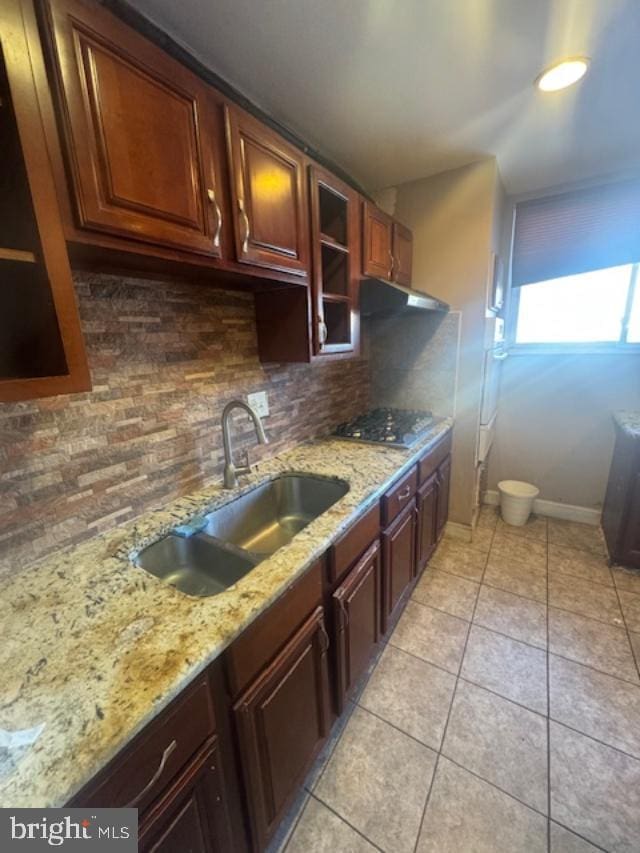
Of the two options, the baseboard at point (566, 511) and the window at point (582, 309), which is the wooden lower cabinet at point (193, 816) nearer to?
the baseboard at point (566, 511)

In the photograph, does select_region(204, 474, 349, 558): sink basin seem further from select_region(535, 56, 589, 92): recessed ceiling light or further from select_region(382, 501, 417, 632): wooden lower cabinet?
select_region(535, 56, 589, 92): recessed ceiling light

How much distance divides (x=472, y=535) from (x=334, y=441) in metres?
1.40

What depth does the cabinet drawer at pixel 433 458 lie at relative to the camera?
1.82m

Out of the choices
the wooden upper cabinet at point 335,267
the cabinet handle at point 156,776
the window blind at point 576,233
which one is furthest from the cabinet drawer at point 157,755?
the window blind at point 576,233

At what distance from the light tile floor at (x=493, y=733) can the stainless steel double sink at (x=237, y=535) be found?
81cm

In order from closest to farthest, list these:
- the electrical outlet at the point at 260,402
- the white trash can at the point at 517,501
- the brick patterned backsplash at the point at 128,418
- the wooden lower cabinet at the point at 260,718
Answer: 1. the wooden lower cabinet at the point at 260,718
2. the brick patterned backsplash at the point at 128,418
3. the electrical outlet at the point at 260,402
4. the white trash can at the point at 517,501

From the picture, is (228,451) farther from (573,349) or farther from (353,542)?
(573,349)

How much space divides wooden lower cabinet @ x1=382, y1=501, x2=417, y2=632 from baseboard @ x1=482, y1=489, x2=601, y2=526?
159 cm

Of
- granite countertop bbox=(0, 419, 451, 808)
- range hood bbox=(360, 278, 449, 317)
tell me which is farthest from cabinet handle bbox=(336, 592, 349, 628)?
range hood bbox=(360, 278, 449, 317)

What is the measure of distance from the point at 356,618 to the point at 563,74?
2252 millimetres

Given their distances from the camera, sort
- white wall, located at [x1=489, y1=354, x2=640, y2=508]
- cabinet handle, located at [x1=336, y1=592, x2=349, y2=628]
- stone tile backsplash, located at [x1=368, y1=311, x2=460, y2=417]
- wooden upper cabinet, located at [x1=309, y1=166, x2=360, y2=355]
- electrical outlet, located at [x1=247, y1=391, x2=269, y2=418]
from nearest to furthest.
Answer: cabinet handle, located at [x1=336, y1=592, x2=349, y2=628], wooden upper cabinet, located at [x1=309, y1=166, x2=360, y2=355], electrical outlet, located at [x1=247, y1=391, x2=269, y2=418], stone tile backsplash, located at [x1=368, y1=311, x2=460, y2=417], white wall, located at [x1=489, y1=354, x2=640, y2=508]

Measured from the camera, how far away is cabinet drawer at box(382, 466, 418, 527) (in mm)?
1454

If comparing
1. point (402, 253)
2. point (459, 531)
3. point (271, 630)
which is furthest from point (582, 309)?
point (271, 630)

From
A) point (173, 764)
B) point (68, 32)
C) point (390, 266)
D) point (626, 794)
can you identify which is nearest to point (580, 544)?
point (626, 794)
